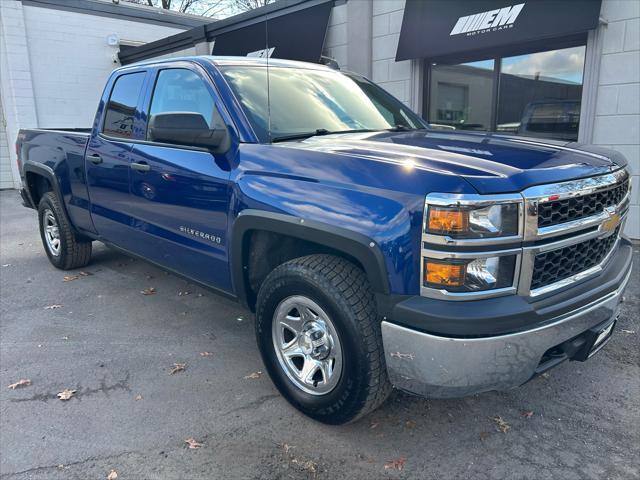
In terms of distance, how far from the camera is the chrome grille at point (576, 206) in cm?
224

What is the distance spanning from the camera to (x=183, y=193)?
3395 mm

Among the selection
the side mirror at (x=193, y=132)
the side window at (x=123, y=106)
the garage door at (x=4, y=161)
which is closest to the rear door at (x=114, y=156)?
the side window at (x=123, y=106)

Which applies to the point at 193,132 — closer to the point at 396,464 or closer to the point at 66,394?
the point at 66,394

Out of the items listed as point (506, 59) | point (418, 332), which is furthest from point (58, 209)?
point (506, 59)

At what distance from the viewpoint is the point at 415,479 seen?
2.41 metres

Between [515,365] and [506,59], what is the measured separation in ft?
21.5

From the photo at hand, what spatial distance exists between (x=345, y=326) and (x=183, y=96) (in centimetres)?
219

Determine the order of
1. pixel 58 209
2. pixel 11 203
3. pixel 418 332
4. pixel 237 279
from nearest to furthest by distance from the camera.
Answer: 1. pixel 418 332
2. pixel 237 279
3. pixel 58 209
4. pixel 11 203

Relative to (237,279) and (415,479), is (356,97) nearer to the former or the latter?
(237,279)

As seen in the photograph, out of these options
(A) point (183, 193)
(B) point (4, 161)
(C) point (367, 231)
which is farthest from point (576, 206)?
(B) point (4, 161)

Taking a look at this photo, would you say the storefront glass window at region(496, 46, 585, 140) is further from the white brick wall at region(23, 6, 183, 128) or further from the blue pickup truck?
the white brick wall at region(23, 6, 183, 128)

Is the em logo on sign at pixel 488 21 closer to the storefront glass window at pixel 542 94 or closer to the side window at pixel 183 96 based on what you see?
the storefront glass window at pixel 542 94

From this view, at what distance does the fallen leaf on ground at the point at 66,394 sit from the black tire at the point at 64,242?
2598 mm

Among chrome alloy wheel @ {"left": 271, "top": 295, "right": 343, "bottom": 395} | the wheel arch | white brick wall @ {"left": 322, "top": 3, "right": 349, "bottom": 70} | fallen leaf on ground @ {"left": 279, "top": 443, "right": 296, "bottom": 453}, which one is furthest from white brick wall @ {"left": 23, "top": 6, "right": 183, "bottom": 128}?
fallen leaf on ground @ {"left": 279, "top": 443, "right": 296, "bottom": 453}
